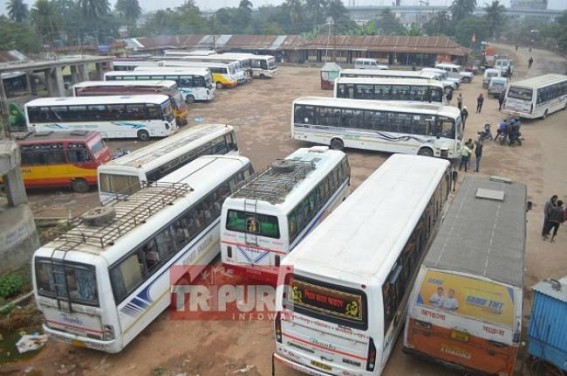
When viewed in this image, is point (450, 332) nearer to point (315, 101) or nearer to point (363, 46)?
point (315, 101)

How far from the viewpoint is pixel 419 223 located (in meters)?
9.20

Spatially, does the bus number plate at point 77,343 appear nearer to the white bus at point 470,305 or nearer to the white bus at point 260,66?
the white bus at point 470,305

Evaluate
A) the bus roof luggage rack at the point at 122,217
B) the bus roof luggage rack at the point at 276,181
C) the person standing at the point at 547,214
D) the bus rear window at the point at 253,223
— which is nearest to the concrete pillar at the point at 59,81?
the bus roof luggage rack at the point at 122,217

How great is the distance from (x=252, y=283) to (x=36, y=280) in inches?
189

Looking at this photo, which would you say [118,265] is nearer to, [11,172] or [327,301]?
[327,301]

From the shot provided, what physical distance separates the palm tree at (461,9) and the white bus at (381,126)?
65944 millimetres

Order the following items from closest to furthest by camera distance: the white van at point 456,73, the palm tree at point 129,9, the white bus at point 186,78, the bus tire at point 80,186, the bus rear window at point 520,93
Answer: the bus tire at point 80,186, the bus rear window at point 520,93, the white bus at point 186,78, the white van at point 456,73, the palm tree at point 129,9

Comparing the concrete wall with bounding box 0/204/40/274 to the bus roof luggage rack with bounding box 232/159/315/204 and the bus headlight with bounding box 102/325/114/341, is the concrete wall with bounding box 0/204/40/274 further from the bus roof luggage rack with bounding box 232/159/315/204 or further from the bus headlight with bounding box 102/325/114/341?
the bus roof luggage rack with bounding box 232/159/315/204

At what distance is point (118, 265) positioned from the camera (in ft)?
26.2

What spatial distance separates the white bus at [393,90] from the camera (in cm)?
2525

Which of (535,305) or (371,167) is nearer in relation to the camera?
(535,305)

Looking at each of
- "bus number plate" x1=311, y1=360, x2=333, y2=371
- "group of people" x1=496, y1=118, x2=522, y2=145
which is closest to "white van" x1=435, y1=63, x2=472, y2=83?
"group of people" x1=496, y1=118, x2=522, y2=145

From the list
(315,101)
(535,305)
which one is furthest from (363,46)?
(535,305)

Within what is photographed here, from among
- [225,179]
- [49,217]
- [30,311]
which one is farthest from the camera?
[49,217]
